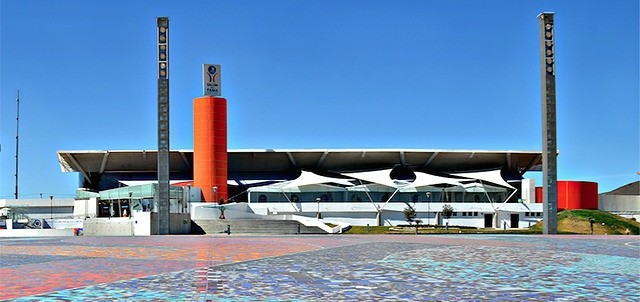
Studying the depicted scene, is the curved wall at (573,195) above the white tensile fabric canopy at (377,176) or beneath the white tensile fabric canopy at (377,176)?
beneath

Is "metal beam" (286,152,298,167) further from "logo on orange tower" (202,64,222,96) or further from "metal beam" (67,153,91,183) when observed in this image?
"metal beam" (67,153,91,183)

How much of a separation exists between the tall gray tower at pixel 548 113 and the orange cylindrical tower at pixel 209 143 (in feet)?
112

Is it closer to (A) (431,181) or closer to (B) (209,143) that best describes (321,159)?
(A) (431,181)

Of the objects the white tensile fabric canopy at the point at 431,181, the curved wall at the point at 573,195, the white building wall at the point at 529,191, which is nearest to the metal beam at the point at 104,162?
the white tensile fabric canopy at the point at 431,181

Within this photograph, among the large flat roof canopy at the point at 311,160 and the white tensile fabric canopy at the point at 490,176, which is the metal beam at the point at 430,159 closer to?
the large flat roof canopy at the point at 311,160

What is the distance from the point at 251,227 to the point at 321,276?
110 feet

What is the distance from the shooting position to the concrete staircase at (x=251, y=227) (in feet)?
150

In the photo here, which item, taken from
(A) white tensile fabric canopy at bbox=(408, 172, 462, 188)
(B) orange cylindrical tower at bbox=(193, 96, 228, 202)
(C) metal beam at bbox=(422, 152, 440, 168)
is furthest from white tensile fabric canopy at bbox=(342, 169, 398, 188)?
(B) orange cylindrical tower at bbox=(193, 96, 228, 202)

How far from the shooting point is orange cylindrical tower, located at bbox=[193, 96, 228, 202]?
68.3 m

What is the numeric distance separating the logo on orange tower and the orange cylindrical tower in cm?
58

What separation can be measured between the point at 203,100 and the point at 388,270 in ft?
183

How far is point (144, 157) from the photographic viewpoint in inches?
3184

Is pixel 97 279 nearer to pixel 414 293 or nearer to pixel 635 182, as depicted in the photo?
pixel 414 293

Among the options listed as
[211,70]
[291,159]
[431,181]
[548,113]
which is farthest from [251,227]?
[291,159]
